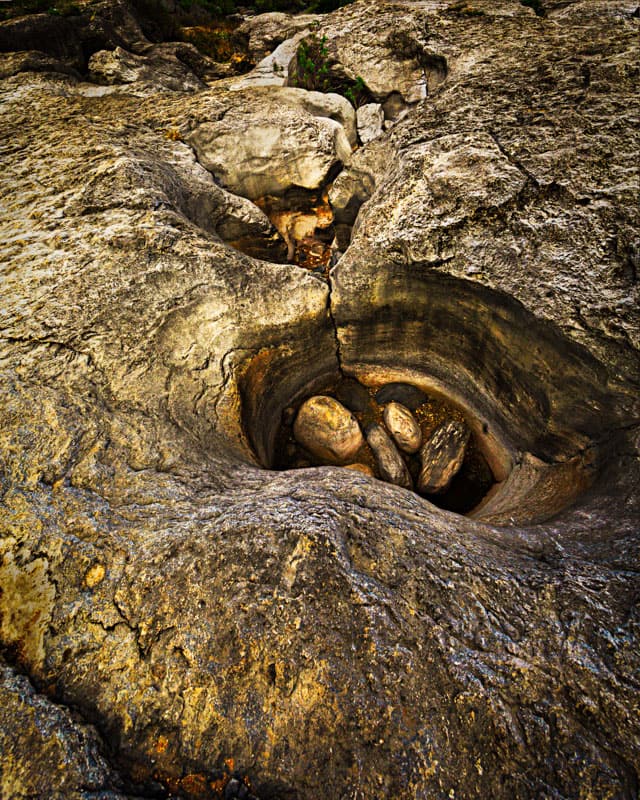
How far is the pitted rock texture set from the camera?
1180 mm

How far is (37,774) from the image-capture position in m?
1.07

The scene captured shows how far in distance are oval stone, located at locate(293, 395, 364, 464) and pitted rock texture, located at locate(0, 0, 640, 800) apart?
38 cm

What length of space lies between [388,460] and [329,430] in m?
0.70

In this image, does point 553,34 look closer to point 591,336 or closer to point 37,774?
point 591,336

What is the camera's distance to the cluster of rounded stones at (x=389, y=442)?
331cm

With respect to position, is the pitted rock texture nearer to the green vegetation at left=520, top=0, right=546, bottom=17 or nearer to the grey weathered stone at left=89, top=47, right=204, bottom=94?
the green vegetation at left=520, top=0, right=546, bottom=17

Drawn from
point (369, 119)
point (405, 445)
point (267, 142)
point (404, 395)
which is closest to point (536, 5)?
point (369, 119)

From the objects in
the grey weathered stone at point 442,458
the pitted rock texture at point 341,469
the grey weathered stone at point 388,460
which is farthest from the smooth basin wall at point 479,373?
the grey weathered stone at point 388,460

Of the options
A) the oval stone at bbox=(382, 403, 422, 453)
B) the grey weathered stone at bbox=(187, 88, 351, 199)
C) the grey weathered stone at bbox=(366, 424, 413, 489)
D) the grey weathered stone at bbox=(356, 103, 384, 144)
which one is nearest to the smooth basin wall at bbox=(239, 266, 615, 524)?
the oval stone at bbox=(382, 403, 422, 453)

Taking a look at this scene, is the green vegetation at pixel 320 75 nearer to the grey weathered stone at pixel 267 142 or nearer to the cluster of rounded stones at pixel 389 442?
the grey weathered stone at pixel 267 142

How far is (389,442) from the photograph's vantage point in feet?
11.5

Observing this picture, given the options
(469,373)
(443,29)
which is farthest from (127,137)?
(469,373)

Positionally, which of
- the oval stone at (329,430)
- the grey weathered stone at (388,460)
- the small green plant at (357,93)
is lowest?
the grey weathered stone at (388,460)

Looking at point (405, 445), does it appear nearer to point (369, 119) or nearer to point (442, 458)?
point (442, 458)
